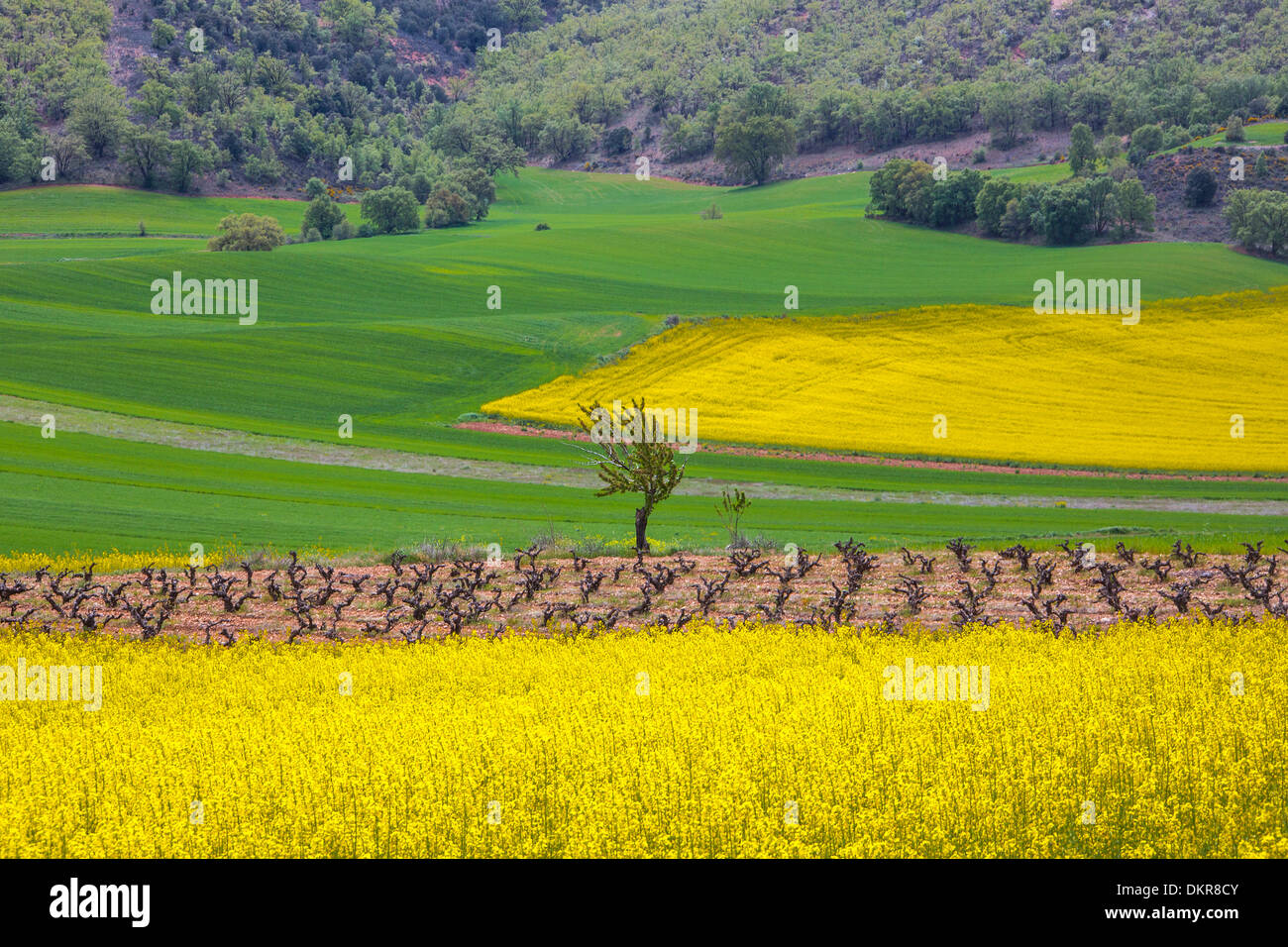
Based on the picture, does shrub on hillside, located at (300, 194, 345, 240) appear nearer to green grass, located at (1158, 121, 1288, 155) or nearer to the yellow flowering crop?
green grass, located at (1158, 121, 1288, 155)

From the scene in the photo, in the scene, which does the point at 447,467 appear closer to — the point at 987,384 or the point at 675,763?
the point at 987,384

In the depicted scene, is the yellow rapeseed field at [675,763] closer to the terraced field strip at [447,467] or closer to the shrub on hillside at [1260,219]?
the terraced field strip at [447,467]

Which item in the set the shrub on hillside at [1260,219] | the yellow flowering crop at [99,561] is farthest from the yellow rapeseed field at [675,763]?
the shrub on hillside at [1260,219]

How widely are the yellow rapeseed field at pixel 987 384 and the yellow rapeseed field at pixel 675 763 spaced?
125 ft

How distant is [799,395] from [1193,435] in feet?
66.7

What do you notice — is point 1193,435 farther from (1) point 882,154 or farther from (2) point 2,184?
(2) point 2,184

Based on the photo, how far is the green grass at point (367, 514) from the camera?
34.7 metres

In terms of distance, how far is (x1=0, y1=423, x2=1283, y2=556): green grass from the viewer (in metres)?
34.7

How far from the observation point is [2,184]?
454 ft

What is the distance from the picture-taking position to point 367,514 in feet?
131

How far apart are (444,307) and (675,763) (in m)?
78.1
